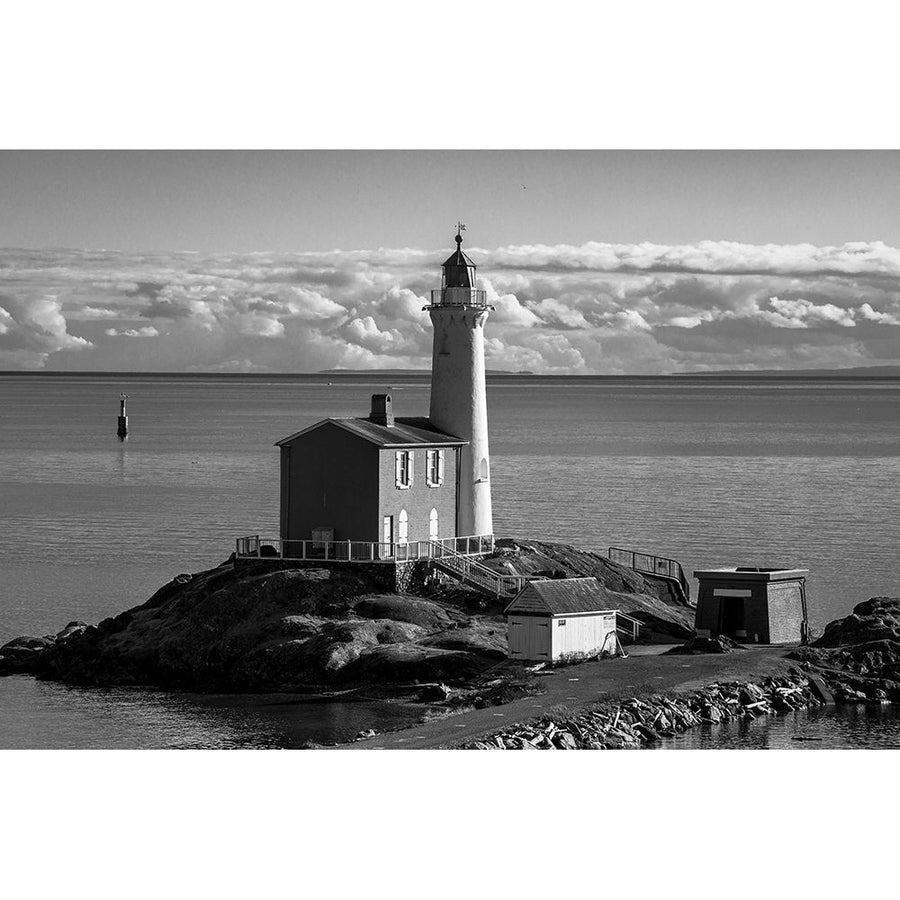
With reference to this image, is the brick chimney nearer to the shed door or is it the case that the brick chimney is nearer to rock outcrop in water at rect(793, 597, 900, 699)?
the shed door

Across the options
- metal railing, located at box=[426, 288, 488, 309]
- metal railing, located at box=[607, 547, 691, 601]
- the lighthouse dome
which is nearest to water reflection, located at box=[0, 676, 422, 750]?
metal railing, located at box=[426, 288, 488, 309]

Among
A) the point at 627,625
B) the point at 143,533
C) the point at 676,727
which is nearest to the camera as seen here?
the point at 676,727

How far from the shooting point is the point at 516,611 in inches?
1216

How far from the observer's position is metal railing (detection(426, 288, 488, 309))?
3831 cm

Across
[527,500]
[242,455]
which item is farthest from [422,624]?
[242,455]

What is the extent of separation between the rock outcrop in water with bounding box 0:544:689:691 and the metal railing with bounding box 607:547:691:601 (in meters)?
5.34

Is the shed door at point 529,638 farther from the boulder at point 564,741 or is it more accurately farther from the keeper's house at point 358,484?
the boulder at point 564,741

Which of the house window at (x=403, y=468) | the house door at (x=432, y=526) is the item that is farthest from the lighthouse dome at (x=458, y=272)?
the house door at (x=432, y=526)

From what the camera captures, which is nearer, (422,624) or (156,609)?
(422,624)

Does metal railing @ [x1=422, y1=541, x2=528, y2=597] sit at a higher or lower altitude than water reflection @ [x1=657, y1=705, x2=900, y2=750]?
higher

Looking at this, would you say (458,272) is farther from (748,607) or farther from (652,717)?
(652,717)

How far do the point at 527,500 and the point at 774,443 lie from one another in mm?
47463

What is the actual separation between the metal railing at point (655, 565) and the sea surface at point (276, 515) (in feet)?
10.2

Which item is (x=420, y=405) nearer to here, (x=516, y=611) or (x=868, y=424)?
(x=868, y=424)
